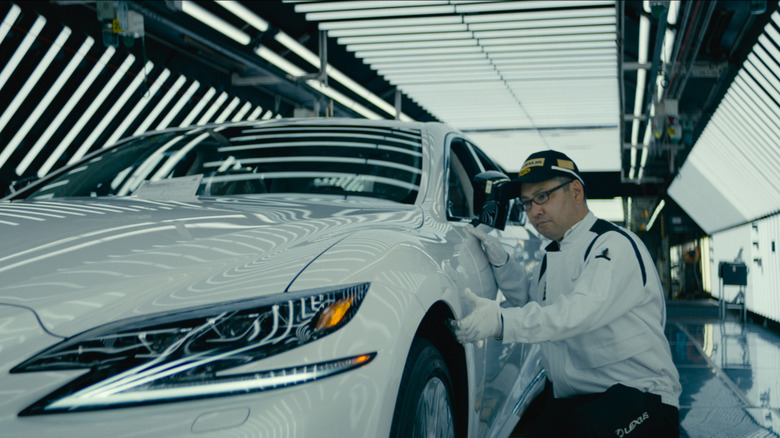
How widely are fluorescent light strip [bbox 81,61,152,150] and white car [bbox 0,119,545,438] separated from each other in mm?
10814

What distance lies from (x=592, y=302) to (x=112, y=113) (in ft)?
39.5

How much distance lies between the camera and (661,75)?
10078mm

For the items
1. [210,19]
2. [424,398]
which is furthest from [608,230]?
[210,19]

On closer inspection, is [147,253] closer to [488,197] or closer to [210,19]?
[488,197]

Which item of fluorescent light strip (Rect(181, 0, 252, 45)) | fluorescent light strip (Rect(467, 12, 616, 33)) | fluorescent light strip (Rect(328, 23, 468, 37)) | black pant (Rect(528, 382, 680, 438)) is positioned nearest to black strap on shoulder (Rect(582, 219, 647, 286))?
black pant (Rect(528, 382, 680, 438))

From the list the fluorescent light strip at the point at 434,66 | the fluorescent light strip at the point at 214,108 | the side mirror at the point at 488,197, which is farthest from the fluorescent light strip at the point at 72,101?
the side mirror at the point at 488,197

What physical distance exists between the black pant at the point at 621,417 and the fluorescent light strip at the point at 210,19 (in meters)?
6.17

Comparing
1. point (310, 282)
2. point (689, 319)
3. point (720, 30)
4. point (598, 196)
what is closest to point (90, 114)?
point (720, 30)

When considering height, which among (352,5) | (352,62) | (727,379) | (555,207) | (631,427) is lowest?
(727,379)

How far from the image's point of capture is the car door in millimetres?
2404

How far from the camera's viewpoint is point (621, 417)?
7.08 ft

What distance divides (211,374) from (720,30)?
10345 millimetres

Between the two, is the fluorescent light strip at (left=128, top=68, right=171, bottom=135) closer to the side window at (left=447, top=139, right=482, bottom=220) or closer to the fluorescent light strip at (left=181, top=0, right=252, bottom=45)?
the fluorescent light strip at (left=181, top=0, right=252, bottom=45)

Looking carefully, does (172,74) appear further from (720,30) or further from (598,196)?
(598,196)
